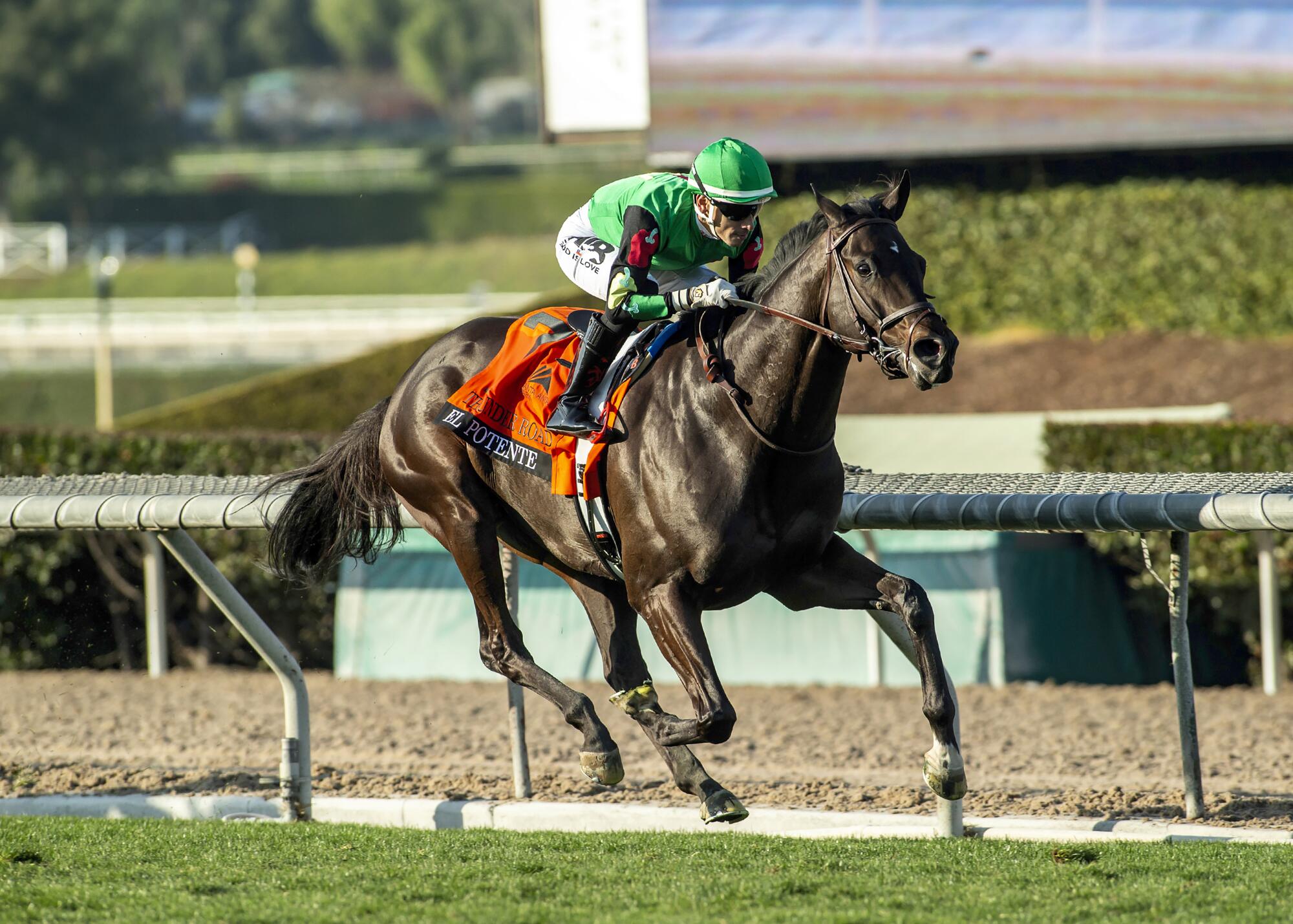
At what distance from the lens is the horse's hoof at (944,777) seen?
161 inches

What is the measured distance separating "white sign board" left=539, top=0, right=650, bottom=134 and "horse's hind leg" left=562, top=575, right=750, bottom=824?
11024 millimetres

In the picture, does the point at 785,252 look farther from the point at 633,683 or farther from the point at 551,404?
the point at 633,683

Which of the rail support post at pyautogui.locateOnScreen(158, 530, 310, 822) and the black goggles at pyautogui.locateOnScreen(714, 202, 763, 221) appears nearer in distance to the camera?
the black goggles at pyautogui.locateOnScreen(714, 202, 763, 221)

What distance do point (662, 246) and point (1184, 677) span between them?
2176 mm

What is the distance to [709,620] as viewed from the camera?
28.1 feet

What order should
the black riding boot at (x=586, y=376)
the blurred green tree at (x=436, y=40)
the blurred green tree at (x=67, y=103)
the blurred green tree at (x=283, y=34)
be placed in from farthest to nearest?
1. the blurred green tree at (x=283, y=34)
2. the blurred green tree at (x=436, y=40)
3. the blurred green tree at (x=67, y=103)
4. the black riding boot at (x=586, y=376)

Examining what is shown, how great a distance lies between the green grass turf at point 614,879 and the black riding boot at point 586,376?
4.05ft

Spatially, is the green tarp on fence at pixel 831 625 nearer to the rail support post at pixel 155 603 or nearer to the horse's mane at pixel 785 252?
the rail support post at pixel 155 603

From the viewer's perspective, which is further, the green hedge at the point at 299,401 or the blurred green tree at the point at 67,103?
the blurred green tree at the point at 67,103

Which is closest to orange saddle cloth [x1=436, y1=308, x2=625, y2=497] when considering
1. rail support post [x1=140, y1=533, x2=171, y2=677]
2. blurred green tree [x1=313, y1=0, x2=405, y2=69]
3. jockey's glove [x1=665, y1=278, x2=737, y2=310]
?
jockey's glove [x1=665, y1=278, x2=737, y2=310]

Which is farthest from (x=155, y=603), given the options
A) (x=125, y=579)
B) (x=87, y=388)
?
(x=87, y=388)

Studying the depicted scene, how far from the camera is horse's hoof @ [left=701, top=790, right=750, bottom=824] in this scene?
4254 millimetres

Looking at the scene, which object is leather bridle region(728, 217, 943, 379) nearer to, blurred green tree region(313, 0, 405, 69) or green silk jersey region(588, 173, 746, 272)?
green silk jersey region(588, 173, 746, 272)

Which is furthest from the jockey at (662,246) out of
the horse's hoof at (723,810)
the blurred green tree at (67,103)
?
the blurred green tree at (67,103)
